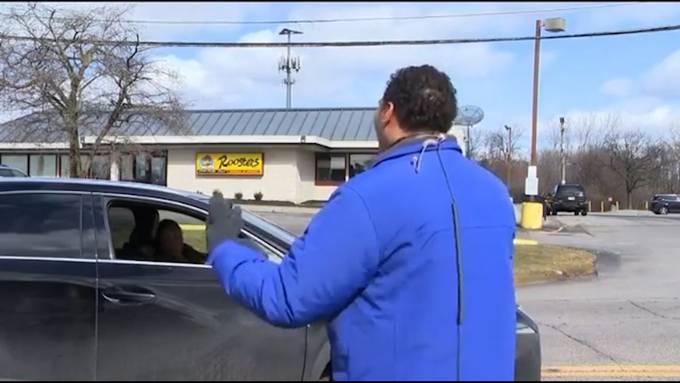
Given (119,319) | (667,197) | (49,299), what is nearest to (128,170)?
(667,197)

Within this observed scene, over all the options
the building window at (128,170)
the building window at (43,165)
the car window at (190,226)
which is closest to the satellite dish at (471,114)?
the car window at (190,226)

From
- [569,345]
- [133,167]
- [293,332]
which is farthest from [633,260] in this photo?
[133,167]

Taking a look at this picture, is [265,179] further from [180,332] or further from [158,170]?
[180,332]

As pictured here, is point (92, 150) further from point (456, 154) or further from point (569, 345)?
point (456, 154)

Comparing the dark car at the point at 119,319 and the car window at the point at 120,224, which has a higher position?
the car window at the point at 120,224

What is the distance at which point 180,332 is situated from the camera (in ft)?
13.0

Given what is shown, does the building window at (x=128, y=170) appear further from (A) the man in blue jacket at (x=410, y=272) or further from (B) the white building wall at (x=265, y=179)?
(A) the man in blue jacket at (x=410, y=272)

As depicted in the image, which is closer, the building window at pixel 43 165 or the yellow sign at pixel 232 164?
the yellow sign at pixel 232 164

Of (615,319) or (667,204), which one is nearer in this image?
(615,319)

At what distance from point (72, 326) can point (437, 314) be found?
2.63 m

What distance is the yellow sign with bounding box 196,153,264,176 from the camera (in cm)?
3859

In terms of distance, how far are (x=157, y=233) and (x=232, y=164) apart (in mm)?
34648

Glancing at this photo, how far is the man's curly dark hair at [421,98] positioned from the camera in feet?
7.01

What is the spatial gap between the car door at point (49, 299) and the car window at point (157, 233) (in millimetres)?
182
